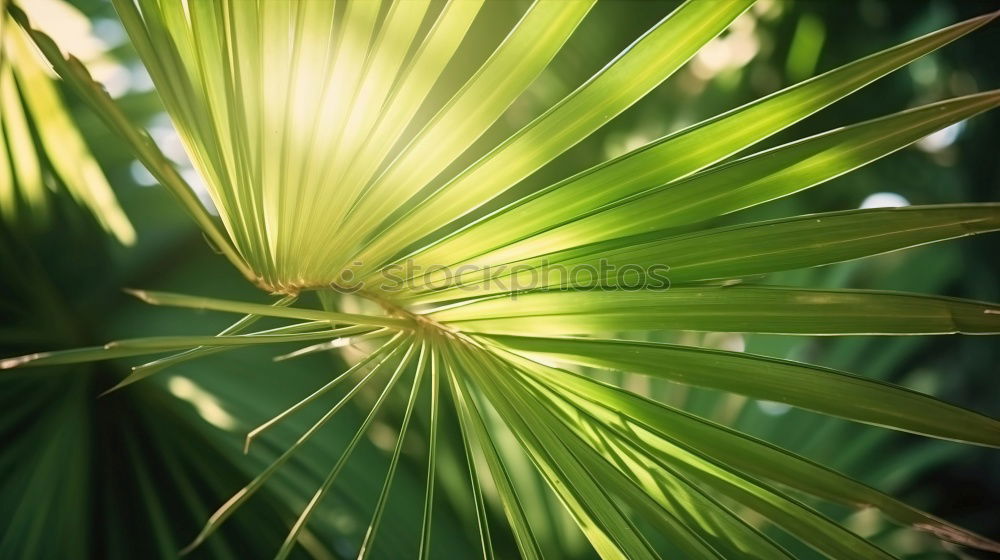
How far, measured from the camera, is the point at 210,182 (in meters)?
0.64

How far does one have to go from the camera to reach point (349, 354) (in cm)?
132

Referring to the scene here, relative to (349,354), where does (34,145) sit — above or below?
above

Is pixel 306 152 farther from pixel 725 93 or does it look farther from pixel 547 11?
pixel 725 93

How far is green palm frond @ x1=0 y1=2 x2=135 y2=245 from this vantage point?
101 cm

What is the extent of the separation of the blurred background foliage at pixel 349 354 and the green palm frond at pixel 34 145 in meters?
0.04

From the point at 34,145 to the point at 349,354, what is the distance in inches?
24.8

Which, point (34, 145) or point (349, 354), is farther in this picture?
point (349, 354)

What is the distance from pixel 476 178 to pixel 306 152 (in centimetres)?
17

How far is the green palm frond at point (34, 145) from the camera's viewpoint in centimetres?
101

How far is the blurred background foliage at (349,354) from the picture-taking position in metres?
1.06

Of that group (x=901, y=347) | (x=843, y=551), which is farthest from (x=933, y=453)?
(x=843, y=551)

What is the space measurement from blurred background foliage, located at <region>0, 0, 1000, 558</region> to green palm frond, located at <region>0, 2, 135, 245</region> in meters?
0.04

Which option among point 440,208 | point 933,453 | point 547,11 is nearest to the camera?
point 547,11

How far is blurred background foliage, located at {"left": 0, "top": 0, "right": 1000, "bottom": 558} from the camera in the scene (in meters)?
1.06
